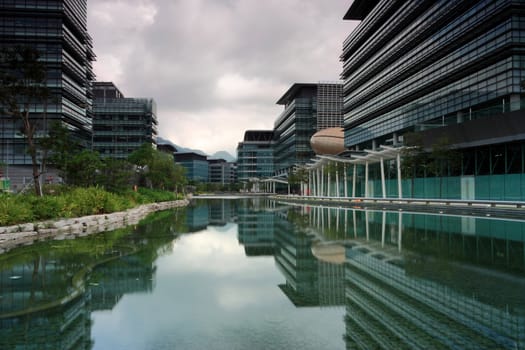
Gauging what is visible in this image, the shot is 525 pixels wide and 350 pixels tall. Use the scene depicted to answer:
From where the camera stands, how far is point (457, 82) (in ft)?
138

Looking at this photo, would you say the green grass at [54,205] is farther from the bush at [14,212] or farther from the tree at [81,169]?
the tree at [81,169]

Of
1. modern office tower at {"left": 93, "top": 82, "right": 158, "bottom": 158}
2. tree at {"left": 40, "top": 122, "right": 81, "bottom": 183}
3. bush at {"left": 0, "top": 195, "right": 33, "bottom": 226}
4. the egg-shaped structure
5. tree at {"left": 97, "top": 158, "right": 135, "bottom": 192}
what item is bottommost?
bush at {"left": 0, "top": 195, "right": 33, "bottom": 226}

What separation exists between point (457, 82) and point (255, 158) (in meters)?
118

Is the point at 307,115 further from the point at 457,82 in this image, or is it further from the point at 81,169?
the point at 81,169

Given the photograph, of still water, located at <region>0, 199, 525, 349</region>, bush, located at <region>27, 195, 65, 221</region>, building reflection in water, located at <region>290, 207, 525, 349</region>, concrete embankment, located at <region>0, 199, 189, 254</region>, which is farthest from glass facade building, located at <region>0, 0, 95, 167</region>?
building reflection in water, located at <region>290, 207, 525, 349</region>

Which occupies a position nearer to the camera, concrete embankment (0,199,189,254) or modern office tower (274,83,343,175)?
concrete embankment (0,199,189,254)

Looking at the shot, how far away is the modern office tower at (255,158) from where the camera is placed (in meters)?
157

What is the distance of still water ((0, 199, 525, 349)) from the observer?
505 cm

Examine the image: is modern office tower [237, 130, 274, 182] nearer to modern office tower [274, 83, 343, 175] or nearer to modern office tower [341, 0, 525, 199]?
modern office tower [274, 83, 343, 175]

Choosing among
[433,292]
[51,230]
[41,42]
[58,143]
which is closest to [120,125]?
[41,42]

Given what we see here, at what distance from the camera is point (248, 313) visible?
616 centimetres

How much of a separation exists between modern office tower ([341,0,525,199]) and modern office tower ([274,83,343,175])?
31.6 meters

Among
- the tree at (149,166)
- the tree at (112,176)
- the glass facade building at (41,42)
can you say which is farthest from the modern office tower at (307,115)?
the tree at (112,176)

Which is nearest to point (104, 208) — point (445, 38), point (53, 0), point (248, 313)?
point (248, 313)
